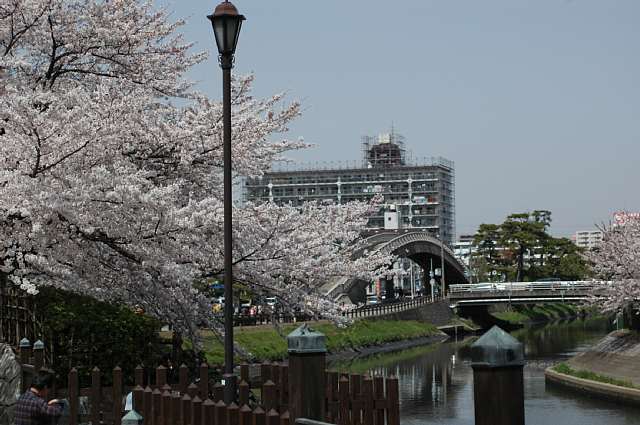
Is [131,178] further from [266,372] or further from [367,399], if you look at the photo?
[367,399]

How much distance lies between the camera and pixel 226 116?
1072 centimetres

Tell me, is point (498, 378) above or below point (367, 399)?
above

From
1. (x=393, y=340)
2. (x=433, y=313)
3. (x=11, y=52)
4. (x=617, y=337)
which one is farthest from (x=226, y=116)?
(x=433, y=313)

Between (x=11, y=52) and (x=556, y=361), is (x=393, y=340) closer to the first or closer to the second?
(x=556, y=361)

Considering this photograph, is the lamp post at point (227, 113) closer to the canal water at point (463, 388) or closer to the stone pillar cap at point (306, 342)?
the stone pillar cap at point (306, 342)

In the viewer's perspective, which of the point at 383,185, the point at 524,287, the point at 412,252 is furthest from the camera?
the point at 383,185

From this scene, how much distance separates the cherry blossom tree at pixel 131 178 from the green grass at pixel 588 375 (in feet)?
57.9

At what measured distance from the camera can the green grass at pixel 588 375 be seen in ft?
104

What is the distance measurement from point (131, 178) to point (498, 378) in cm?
885

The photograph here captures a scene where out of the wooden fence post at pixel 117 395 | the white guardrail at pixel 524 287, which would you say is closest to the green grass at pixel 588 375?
the wooden fence post at pixel 117 395

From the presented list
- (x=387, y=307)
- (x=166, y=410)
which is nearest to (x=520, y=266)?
(x=387, y=307)

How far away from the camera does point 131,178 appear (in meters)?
12.4

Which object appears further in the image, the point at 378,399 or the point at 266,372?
the point at 266,372

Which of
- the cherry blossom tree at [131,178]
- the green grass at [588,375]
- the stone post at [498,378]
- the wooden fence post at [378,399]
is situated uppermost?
the cherry blossom tree at [131,178]
